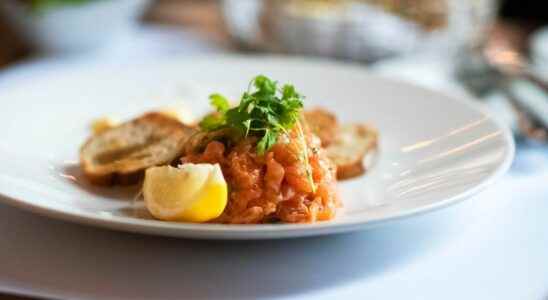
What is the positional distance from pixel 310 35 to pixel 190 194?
2.28 m

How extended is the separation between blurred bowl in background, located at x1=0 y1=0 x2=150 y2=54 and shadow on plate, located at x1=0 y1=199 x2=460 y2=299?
202 centimetres

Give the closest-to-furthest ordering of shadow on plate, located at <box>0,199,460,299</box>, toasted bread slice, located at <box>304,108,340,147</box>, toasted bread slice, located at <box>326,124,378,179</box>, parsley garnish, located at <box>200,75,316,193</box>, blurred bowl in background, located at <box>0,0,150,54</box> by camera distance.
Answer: shadow on plate, located at <box>0,199,460,299</box> < parsley garnish, located at <box>200,75,316,193</box> < toasted bread slice, located at <box>326,124,378,179</box> < toasted bread slice, located at <box>304,108,340,147</box> < blurred bowl in background, located at <box>0,0,150,54</box>

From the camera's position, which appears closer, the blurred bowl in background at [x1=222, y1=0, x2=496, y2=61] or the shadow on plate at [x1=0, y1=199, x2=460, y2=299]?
the shadow on plate at [x1=0, y1=199, x2=460, y2=299]

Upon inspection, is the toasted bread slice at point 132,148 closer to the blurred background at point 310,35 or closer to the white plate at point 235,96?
the white plate at point 235,96

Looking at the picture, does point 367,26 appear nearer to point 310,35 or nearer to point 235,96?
point 310,35

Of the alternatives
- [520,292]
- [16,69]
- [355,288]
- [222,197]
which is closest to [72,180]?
[222,197]

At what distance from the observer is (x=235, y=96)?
2.90m

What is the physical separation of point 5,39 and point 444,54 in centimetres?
254

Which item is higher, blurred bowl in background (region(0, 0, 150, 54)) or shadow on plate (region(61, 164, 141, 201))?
blurred bowl in background (region(0, 0, 150, 54))

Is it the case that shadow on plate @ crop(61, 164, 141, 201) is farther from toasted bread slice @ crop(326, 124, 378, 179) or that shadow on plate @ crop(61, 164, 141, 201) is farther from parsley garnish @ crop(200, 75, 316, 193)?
toasted bread slice @ crop(326, 124, 378, 179)

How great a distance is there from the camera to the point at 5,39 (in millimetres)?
4258

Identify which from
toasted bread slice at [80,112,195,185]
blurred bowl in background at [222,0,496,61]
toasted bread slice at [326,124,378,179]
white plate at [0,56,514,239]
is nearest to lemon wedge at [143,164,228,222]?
white plate at [0,56,514,239]

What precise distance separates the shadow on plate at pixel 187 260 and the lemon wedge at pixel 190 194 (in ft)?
0.38

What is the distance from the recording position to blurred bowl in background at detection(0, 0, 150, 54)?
3.76 meters
